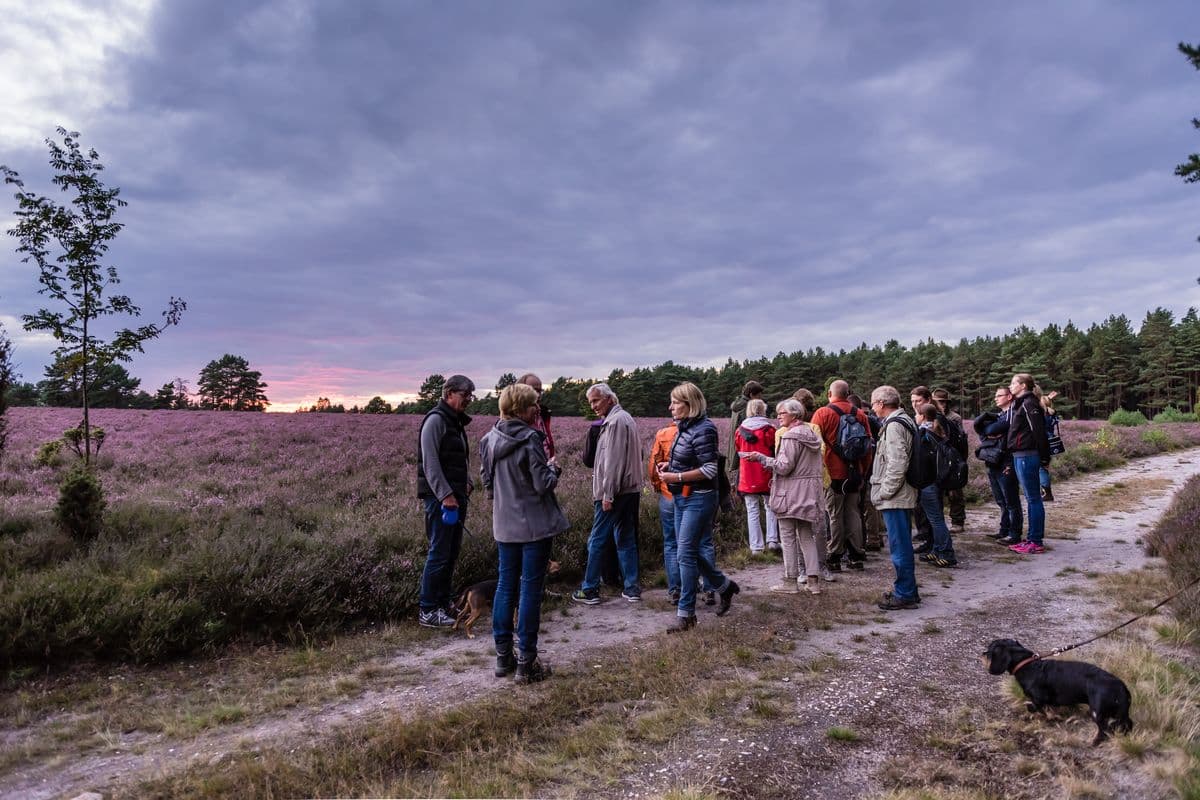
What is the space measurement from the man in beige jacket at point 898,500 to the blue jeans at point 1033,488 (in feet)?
11.0

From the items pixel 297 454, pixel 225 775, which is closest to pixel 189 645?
pixel 225 775

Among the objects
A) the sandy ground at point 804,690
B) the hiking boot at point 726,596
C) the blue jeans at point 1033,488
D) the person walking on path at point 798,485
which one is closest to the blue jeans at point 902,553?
the sandy ground at point 804,690

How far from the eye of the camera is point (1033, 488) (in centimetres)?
806

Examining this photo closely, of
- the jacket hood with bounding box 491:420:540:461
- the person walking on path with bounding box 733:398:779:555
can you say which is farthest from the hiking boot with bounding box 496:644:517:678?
the person walking on path with bounding box 733:398:779:555

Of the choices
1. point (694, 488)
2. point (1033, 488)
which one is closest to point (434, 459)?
point (694, 488)

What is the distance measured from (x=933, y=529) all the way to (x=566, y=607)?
518cm

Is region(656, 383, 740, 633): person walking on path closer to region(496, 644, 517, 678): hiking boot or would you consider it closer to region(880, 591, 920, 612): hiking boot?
region(496, 644, 517, 678): hiking boot

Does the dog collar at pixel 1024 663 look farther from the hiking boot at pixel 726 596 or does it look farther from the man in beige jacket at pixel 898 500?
the hiking boot at pixel 726 596

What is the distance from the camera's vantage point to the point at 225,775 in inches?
125

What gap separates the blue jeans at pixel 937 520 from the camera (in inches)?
309

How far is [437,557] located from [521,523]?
5.82 feet

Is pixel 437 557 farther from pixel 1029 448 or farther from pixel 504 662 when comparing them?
pixel 1029 448

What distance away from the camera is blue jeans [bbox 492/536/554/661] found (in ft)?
15.0

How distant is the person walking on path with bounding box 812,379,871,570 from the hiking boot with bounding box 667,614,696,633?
308 cm
